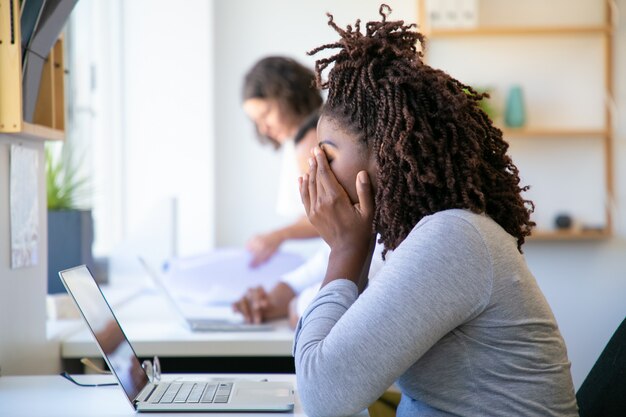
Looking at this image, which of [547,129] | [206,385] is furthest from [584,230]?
[206,385]

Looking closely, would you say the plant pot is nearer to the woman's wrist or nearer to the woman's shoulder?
the woman's wrist

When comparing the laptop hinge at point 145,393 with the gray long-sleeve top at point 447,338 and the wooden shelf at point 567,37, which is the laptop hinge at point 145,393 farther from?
the wooden shelf at point 567,37

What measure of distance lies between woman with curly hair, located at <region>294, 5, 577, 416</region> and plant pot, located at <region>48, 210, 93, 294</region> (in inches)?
54.5

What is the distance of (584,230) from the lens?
→ 4.02m

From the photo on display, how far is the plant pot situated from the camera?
2.38 metres

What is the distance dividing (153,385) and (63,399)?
152mm

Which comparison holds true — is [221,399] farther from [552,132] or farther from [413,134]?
[552,132]

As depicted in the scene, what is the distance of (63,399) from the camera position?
4.38ft

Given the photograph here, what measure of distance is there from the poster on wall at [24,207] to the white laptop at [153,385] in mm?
269

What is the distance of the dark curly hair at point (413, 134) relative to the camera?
1.09 meters

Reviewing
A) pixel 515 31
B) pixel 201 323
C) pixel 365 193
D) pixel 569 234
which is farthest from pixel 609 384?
pixel 515 31

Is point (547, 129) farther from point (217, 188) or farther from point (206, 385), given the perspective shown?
point (206, 385)

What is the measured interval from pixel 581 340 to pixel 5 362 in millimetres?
3022

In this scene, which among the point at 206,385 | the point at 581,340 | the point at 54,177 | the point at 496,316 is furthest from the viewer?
the point at 581,340
